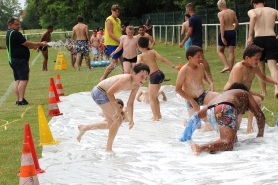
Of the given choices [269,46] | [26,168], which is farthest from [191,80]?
[26,168]

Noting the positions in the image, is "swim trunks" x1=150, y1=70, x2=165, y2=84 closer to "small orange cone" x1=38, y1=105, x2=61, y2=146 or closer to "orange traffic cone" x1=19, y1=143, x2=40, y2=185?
"small orange cone" x1=38, y1=105, x2=61, y2=146

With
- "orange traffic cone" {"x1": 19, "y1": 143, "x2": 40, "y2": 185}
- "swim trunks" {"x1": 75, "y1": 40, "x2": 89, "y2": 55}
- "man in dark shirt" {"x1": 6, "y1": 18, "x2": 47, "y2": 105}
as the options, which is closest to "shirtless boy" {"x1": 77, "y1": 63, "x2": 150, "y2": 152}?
"orange traffic cone" {"x1": 19, "y1": 143, "x2": 40, "y2": 185}

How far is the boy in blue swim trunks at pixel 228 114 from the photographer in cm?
614

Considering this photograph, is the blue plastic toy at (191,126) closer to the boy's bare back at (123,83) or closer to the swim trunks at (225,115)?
the swim trunks at (225,115)

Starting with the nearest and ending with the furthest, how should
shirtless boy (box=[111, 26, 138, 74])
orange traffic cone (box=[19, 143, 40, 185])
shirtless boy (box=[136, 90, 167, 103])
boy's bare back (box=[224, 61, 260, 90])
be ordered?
orange traffic cone (box=[19, 143, 40, 185])
boy's bare back (box=[224, 61, 260, 90])
shirtless boy (box=[136, 90, 167, 103])
shirtless boy (box=[111, 26, 138, 74])

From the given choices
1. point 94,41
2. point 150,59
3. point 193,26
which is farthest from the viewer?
point 94,41

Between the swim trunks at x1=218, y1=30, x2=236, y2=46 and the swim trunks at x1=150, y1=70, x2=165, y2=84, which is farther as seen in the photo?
the swim trunks at x1=218, y1=30, x2=236, y2=46

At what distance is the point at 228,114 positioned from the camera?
6.33 meters

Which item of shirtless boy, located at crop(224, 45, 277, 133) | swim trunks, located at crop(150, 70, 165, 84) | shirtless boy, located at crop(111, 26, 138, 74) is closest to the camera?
shirtless boy, located at crop(224, 45, 277, 133)

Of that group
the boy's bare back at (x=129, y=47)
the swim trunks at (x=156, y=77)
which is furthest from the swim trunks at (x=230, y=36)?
the swim trunks at (x=156, y=77)

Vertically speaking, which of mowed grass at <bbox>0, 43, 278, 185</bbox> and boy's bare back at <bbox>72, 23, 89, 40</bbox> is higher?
boy's bare back at <bbox>72, 23, 89, 40</bbox>

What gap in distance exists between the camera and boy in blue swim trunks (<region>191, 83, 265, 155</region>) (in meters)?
6.14

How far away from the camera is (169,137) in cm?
748

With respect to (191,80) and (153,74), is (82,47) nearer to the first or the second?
(153,74)
